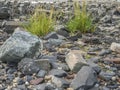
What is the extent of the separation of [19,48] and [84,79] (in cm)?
122

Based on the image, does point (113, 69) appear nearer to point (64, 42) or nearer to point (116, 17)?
point (64, 42)

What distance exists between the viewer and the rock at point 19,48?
529cm

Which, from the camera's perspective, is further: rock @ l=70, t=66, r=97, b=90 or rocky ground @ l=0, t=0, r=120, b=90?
rocky ground @ l=0, t=0, r=120, b=90

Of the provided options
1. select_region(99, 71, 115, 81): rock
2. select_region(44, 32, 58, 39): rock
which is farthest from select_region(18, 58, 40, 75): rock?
select_region(44, 32, 58, 39): rock

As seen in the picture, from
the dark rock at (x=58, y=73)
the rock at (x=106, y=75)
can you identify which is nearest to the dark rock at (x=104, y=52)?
the rock at (x=106, y=75)

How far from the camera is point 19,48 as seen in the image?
5.28m

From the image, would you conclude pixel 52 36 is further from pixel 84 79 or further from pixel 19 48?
pixel 84 79

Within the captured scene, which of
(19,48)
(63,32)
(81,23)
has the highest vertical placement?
(19,48)

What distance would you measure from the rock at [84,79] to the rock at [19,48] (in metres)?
1.00

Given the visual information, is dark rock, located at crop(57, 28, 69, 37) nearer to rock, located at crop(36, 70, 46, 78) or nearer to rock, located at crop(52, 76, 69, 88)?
rock, located at crop(36, 70, 46, 78)

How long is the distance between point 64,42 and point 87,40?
16.2 inches

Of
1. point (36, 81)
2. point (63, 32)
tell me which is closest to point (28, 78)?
point (36, 81)

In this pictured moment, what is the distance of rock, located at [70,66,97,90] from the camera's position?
4.36m

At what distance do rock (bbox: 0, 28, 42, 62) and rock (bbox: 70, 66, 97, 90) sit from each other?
996 millimetres
